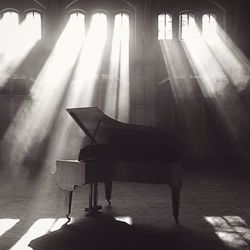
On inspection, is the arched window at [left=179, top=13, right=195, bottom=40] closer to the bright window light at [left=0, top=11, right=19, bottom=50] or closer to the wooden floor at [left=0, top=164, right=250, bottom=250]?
the bright window light at [left=0, top=11, right=19, bottom=50]

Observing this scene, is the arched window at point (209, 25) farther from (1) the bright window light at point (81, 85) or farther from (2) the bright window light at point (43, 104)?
(2) the bright window light at point (43, 104)

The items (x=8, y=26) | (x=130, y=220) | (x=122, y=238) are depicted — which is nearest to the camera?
(x=122, y=238)

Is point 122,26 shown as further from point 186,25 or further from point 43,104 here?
point 43,104

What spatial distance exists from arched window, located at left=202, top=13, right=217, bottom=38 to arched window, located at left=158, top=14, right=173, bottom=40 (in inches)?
44.8

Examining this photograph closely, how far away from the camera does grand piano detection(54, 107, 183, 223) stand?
14.1 ft

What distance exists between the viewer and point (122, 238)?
148 inches

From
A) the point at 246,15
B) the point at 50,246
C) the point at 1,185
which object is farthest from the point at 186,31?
the point at 50,246

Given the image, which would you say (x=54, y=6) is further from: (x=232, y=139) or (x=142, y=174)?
(x=142, y=174)

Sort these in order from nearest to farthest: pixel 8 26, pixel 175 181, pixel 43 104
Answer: pixel 175 181, pixel 43 104, pixel 8 26

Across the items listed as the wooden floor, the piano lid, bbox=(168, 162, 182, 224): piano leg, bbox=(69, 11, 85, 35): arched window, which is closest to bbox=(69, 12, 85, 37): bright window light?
bbox=(69, 11, 85, 35): arched window

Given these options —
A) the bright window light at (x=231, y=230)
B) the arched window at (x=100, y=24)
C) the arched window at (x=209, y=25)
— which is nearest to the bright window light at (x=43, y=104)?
the arched window at (x=100, y=24)

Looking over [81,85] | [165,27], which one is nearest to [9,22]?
[81,85]

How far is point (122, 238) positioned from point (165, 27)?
10.3 meters

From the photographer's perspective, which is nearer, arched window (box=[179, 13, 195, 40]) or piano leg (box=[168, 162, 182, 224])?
piano leg (box=[168, 162, 182, 224])
